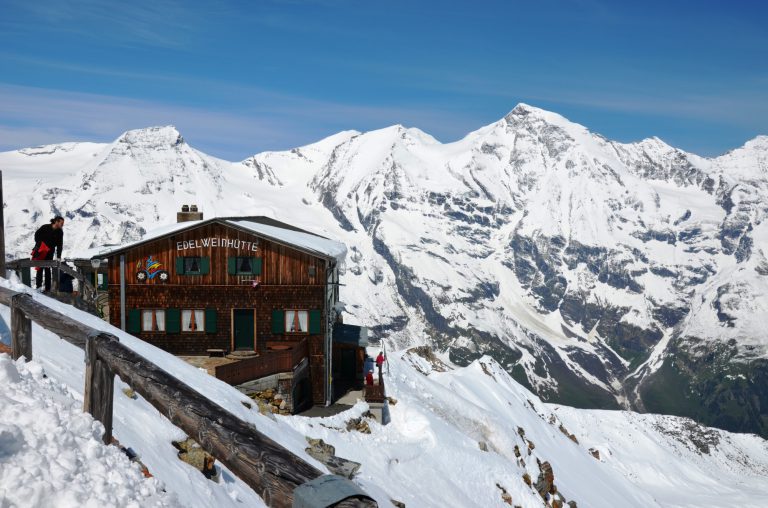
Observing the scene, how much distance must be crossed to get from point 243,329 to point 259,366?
574cm

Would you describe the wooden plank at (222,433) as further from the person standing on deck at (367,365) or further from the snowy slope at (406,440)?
the person standing on deck at (367,365)

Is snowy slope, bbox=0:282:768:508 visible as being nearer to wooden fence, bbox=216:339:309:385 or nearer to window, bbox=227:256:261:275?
wooden fence, bbox=216:339:309:385

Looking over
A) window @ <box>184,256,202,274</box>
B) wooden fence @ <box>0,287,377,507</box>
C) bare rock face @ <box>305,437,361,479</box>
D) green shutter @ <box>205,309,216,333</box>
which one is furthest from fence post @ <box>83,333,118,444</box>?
window @ <box>184,256,202,274</box>

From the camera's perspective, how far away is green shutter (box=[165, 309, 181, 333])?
3750cm

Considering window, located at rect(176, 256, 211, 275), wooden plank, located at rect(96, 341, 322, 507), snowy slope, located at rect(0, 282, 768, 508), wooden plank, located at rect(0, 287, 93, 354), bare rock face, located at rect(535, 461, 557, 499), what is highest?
wooden plank, located at rect(0, 287, 93, 354)

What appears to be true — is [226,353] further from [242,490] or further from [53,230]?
[242,490]

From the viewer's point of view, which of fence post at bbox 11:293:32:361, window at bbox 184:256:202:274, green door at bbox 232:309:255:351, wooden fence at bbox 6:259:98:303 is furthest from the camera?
window at bbox 184:256:202:274

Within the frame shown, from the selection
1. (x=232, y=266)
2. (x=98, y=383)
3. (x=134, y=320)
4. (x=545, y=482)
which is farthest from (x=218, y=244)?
(x=98, y=383)

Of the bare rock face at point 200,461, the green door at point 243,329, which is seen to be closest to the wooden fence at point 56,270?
the green door at point 243,329

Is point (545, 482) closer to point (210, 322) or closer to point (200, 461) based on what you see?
point (210, 322)

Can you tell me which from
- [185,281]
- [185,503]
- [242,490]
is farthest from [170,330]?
[185,503]

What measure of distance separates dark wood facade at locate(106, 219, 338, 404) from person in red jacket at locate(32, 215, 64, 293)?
11545mm

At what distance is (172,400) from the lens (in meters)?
6.69

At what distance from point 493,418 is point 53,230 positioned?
3096 cm
